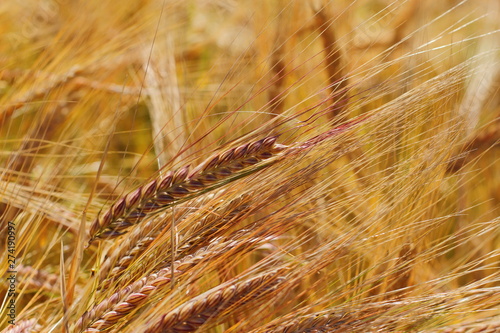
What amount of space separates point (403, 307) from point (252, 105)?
0.38 metres

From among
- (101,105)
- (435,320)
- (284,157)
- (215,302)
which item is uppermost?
(101,105)

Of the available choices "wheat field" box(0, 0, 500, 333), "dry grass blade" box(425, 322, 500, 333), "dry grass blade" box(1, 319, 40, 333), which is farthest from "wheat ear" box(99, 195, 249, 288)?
"dry grass blade" box(425, 322, 500, 333)

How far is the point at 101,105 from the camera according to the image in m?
0.85

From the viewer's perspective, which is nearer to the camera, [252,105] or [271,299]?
[271,299]

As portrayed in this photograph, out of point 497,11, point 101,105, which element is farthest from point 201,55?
point 497,11

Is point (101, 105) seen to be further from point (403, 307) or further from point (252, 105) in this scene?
point (403, 307)

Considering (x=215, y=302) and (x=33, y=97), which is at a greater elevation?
(x=33, y=97)

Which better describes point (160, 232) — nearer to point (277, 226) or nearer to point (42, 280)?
point (277, 226)

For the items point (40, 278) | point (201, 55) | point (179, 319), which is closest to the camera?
point (179, 319)

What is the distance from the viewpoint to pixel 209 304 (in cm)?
44

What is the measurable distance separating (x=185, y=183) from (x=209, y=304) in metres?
0.11

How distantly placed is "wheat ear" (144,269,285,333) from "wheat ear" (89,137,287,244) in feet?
0.31

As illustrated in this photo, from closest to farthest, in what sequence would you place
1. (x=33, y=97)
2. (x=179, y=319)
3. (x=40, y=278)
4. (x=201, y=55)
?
(x=179, y=319), (x=40, y=278), (x=33, y=97), (x=201, y=55)

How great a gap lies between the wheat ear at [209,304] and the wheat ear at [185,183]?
9 centimetres
